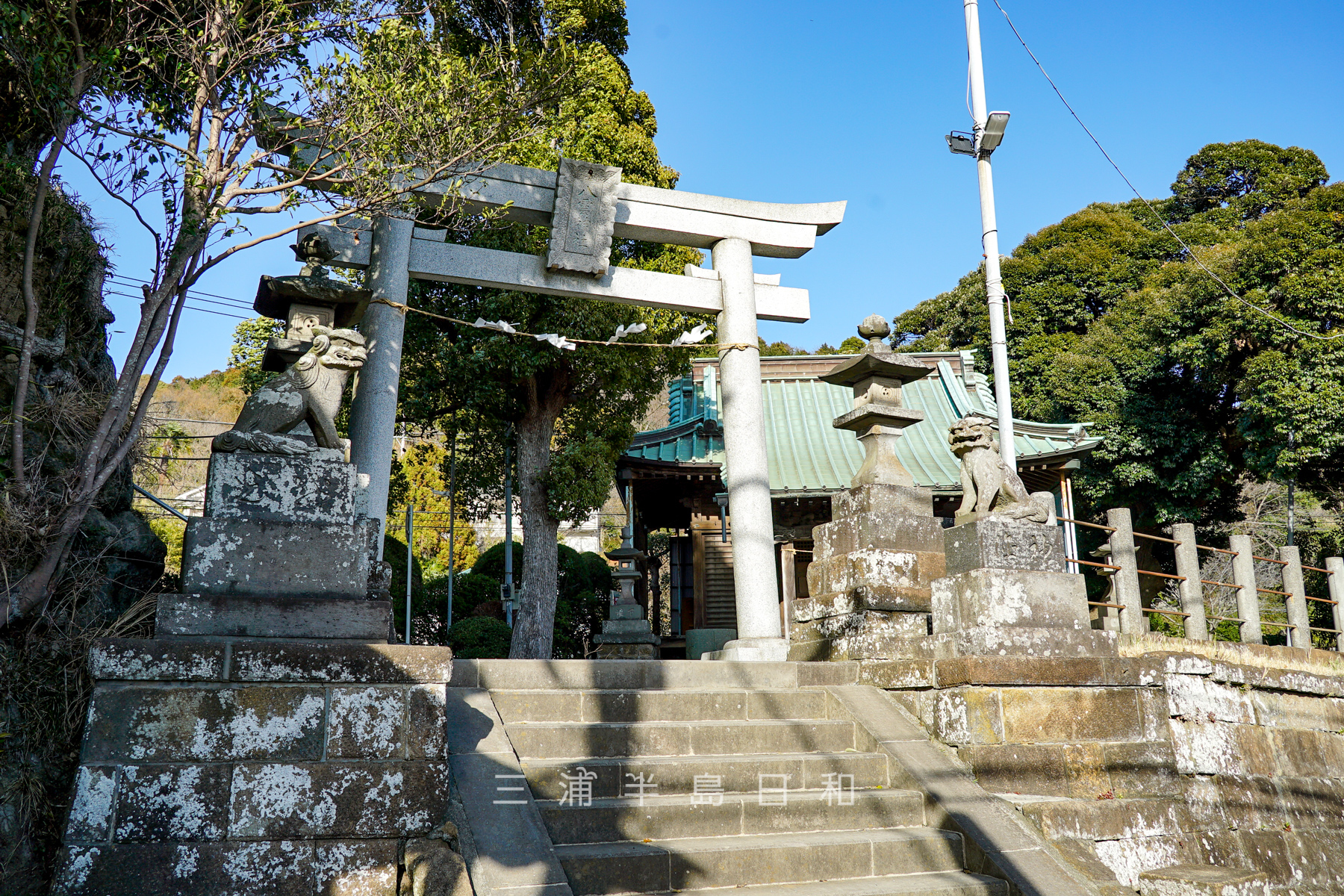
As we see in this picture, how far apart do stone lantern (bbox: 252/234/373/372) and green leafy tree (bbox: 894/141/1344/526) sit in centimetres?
1427

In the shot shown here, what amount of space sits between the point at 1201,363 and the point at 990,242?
25.5 ft

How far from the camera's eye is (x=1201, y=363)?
15508 millimetres

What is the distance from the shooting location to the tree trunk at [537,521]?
1158cm

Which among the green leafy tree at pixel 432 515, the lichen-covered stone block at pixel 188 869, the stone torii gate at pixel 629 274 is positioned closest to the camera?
the lichen-covered stone block at pixel 188 869

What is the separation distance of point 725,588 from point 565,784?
11.8 meters

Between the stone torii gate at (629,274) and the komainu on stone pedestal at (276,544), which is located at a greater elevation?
the stone torii gate at (629,274)

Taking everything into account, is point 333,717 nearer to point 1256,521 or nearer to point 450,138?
point 450,138

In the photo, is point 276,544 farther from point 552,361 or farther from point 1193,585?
point 1193,585

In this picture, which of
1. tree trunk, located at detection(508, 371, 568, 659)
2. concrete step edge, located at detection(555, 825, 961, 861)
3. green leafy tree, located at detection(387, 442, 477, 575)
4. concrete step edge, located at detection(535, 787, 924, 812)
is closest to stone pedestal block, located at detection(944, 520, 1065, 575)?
concrete step edge, located at detection(535, 787, 924, 812)

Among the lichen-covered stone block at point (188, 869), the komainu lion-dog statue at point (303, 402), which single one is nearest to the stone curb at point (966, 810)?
the lichen-covered stone block at point (188, 869)

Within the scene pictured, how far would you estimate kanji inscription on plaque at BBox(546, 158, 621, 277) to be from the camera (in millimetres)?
7414

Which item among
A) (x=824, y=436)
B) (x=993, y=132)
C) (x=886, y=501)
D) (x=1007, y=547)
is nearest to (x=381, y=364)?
(x=886, y=501)

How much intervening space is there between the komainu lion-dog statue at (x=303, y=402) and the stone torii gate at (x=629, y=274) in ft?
7.94

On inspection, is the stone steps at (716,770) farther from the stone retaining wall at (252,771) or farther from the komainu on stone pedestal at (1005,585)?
the komainu on stone pedestal at (1005,585)
